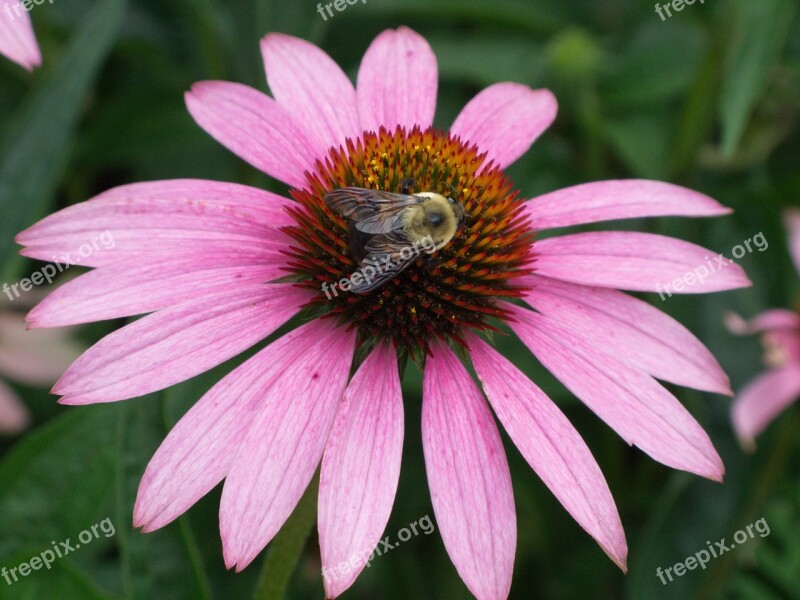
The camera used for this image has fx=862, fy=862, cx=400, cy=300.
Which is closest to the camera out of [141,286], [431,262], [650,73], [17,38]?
[17,38]

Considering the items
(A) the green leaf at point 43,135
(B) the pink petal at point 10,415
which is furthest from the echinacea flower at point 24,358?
(A) the green leaf at point 43,135

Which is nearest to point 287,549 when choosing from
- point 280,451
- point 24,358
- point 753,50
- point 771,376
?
point 280,451

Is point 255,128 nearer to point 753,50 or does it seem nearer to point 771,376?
point 753,50

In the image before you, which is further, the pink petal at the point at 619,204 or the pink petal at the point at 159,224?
the pink petal at the point at 619,204

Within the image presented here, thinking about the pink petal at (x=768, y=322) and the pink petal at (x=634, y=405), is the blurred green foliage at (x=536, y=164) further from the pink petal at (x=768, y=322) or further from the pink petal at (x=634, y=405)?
the pink petal at (x=634, y=405)

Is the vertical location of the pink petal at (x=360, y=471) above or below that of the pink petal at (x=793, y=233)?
above

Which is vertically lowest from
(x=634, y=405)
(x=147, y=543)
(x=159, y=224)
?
(x=634, y=405)

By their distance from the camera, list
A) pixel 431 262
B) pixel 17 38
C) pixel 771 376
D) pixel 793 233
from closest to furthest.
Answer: pixel 17 38, pixel 431 262, pixel 771 376, pixel 793 233
